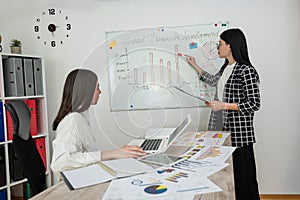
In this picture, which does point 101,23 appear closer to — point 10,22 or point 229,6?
point 10,22

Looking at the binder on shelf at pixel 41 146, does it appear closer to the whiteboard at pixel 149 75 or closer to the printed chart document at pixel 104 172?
the printed chart document at pixel 104 172

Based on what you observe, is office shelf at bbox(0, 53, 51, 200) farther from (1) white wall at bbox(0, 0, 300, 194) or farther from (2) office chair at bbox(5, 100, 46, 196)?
(2) office chair at bbox(5, 100, 46, 196)

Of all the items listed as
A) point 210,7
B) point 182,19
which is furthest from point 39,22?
point 210,7

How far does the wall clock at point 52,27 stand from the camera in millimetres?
3293

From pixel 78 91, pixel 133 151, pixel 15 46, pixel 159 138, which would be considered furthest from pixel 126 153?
pixel 15 46

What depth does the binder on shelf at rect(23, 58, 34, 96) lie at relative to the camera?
3.01m

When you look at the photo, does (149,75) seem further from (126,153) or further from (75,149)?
(75,149)

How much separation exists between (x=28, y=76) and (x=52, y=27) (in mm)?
562

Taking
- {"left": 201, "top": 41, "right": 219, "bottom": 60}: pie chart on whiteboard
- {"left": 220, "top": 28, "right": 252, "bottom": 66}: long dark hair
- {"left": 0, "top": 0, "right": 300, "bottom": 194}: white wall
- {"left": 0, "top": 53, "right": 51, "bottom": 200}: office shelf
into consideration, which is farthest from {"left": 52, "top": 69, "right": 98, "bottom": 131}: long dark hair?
{"left": 0, "top": 0, "right": 300, "bottom": 194}: white wall

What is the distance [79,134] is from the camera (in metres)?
1.35

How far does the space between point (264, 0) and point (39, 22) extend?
6.62 feet

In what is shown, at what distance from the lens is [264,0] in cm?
299

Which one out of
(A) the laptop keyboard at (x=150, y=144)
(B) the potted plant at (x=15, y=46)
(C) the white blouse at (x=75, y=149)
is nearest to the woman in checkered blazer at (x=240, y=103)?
(A) the laptop keyboard at (x=150, y=144)

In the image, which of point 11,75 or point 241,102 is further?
point 11,75
